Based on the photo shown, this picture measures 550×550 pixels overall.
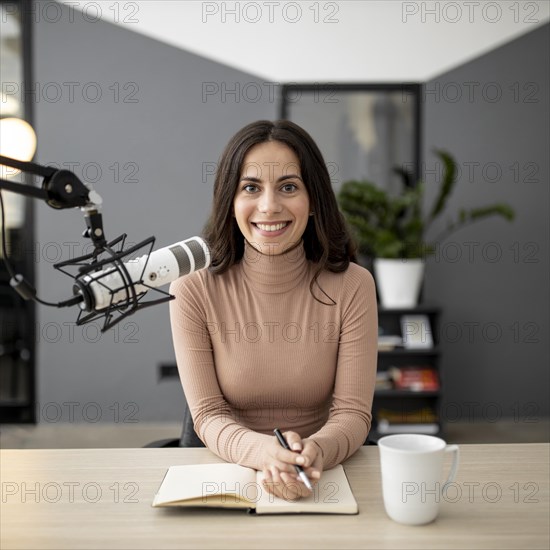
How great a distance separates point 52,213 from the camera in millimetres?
4305

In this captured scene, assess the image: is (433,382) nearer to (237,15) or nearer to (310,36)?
(310,36)

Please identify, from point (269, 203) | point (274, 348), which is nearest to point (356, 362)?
point (274, 348)

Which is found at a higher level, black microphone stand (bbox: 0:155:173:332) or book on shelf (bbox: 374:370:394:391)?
black microphone stand (bbox: 0:155:173:332)

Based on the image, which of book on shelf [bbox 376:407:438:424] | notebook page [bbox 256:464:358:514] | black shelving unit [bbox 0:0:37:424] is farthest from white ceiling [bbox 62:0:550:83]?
notebook page [bbox 256:464:358:514]

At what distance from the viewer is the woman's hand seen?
3.89ft

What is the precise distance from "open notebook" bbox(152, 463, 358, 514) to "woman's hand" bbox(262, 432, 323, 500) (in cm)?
1

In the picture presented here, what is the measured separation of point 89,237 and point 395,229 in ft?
10.3

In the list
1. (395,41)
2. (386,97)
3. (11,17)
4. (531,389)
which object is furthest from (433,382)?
(11,17)

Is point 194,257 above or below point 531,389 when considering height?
above

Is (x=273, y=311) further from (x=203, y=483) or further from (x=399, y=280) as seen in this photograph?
(x=399, y=280)

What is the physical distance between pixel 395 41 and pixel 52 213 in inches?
90.1

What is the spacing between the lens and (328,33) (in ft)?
14.0

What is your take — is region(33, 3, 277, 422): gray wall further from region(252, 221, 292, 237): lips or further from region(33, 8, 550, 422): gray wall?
region(252, 221, 292, 237): lips

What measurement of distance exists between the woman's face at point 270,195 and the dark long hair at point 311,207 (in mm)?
18
